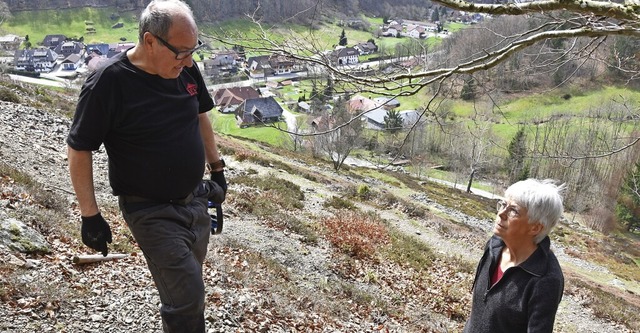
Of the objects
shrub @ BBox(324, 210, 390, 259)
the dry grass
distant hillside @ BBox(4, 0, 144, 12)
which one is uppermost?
distant hillside @ BBox(4, 0, 144, 12)

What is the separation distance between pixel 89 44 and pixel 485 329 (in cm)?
9886

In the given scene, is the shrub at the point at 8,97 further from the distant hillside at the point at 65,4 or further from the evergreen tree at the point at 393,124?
the distant hillside at the point at 65,4

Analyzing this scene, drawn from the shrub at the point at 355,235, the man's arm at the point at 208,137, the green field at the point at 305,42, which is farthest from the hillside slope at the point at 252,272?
the green field at the point at 305,42

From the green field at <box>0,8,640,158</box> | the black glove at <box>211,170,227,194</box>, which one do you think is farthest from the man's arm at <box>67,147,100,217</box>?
the green field at <box>0,8,640,158</box>

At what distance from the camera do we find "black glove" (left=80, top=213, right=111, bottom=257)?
3111mm

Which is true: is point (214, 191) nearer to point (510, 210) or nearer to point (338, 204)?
point (510, 210)

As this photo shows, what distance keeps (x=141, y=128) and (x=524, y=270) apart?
2.43 metres

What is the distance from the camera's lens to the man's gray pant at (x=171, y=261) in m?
3.05

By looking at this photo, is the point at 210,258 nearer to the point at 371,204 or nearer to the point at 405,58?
the point at 405,58

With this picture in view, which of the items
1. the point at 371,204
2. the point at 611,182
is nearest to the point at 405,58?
the point at 371,204

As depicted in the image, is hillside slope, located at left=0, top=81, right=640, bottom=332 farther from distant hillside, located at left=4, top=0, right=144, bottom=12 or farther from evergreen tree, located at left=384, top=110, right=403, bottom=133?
distant hillside, located at left=4, top=0, right=144, bottom=12

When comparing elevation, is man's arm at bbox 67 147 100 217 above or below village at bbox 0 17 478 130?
above

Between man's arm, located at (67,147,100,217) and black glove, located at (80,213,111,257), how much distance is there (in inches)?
1.6

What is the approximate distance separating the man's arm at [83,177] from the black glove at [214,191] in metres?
0.88
